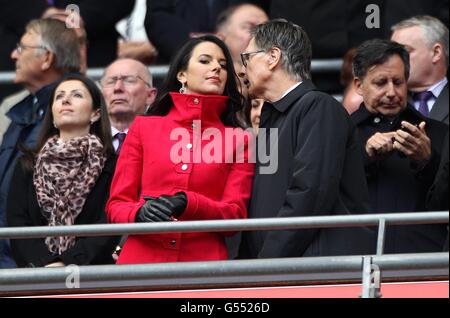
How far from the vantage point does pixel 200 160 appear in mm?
7516

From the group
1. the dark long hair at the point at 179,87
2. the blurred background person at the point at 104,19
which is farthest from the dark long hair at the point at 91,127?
the blurred background person at the point at 104,19

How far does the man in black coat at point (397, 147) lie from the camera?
7695mm

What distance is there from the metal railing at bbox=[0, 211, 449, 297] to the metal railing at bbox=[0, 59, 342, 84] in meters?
3.23

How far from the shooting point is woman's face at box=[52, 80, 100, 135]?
8430 mm

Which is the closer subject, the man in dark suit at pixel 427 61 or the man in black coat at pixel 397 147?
the man in black coat at pixel 397 147

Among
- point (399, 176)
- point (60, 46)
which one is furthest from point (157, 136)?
point (60, 46)

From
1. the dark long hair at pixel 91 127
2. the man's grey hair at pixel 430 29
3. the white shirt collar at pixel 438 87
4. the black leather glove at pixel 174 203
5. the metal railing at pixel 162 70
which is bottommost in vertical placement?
the black leather glove at pixel 174 203

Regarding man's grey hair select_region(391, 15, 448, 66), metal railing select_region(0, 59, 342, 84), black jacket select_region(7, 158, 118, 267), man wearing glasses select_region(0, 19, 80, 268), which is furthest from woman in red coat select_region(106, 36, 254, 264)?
metal railing select_region(0, 59, 342, 84)

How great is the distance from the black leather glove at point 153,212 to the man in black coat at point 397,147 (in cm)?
109

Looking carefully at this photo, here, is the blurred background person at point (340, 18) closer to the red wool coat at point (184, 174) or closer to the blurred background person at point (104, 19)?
the blurred background person at point (104, 19)

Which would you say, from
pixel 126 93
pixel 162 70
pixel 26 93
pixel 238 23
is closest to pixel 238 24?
pixel 238 23

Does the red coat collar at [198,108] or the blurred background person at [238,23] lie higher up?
the blurred background person at [238,23]

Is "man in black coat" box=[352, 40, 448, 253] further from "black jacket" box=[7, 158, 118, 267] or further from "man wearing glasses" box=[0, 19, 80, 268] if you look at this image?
"man wearing glasses" box=[0, 19, 80, 268]

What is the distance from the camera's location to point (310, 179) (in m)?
7.05
